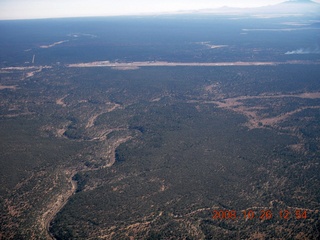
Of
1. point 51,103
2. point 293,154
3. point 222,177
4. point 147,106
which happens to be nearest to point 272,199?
point 222,177

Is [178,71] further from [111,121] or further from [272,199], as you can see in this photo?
[272,199]
